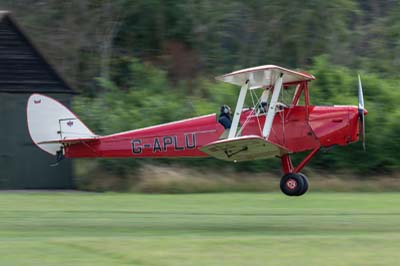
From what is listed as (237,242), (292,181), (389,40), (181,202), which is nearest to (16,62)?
(181,202)

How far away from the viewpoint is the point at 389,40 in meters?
41.9

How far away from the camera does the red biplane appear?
1684cm

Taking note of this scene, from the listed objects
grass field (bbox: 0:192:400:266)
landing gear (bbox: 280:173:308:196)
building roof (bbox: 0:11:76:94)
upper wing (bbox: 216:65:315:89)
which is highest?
building roof (bbox: 0:11:76:94)

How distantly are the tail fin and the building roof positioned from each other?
5.05 m

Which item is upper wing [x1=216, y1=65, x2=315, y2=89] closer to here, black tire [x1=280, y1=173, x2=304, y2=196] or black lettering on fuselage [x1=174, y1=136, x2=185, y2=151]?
black lettering on fuselage [x1=174, y1=136, x2=185, y2=151]

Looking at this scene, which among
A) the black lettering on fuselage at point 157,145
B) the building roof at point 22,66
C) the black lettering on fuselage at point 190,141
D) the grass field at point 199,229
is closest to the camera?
the grass field at point 199,229

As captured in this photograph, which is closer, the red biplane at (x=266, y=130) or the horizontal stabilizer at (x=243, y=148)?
the horizontal stabilizer at (x=243, y=148)

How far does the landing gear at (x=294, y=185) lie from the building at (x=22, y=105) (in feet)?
35.6

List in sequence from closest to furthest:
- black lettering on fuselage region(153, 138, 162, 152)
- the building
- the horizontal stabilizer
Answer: the horizontal stabilizer < black lettering on fuselage region(153, 138, 162, 152) < the building

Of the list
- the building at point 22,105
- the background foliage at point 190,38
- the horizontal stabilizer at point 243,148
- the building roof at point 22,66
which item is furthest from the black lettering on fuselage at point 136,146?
the background foliage at point 190,38

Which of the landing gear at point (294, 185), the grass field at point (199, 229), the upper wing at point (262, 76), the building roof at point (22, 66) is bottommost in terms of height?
the grass field at point (199, 229)

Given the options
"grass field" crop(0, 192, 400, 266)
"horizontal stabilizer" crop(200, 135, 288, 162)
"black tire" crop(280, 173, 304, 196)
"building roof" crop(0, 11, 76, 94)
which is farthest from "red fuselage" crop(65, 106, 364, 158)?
"building roof" crop(0, 11, 76, 94)

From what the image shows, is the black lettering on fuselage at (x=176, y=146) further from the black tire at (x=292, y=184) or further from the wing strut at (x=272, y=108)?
the black tire at (x=292, y=184)

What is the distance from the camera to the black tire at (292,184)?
16.8 m
